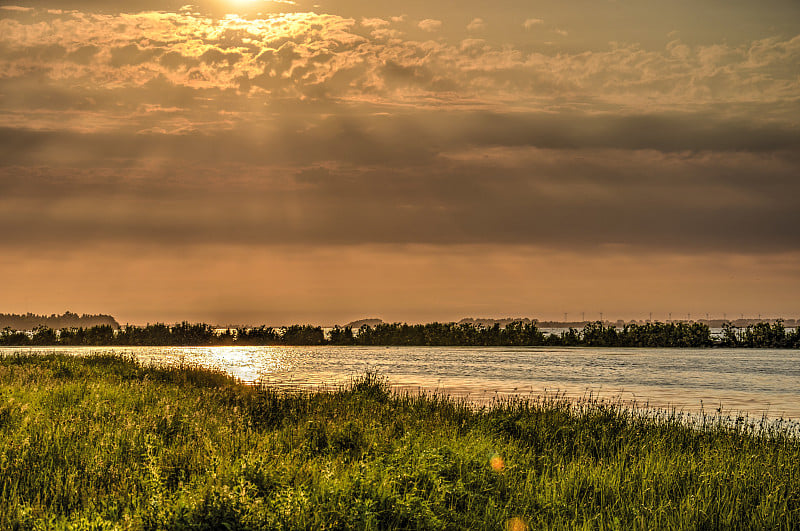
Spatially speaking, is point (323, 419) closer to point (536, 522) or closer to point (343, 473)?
point (343, 473)

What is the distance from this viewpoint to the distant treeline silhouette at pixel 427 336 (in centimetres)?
9619

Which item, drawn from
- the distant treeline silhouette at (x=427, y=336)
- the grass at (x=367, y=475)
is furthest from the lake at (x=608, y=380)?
the distant treeline silhouette at (x=427, y=336)

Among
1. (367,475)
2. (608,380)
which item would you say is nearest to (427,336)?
(608,380)

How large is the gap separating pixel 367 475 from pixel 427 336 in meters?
94.9

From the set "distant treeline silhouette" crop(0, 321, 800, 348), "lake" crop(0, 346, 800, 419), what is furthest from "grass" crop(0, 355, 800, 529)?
"distant treeline silhouette" crop(0, 321, 800, 348)

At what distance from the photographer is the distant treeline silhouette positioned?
316ft

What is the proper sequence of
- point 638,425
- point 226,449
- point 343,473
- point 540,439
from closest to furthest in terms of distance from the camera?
point 343,473 → point 226,449 → point 540,439 → point 638,425

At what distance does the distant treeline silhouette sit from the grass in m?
84.4

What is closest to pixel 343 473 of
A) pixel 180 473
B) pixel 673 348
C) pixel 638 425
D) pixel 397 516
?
pixel 397 516

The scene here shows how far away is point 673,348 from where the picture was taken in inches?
3698

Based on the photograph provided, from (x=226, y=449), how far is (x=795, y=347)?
96473 mm

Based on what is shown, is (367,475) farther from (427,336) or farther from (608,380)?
(427,336)

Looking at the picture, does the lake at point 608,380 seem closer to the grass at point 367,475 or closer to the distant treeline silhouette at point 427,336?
the grass at point 367,475

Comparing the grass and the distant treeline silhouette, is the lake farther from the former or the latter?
the distant treeline silhouette
